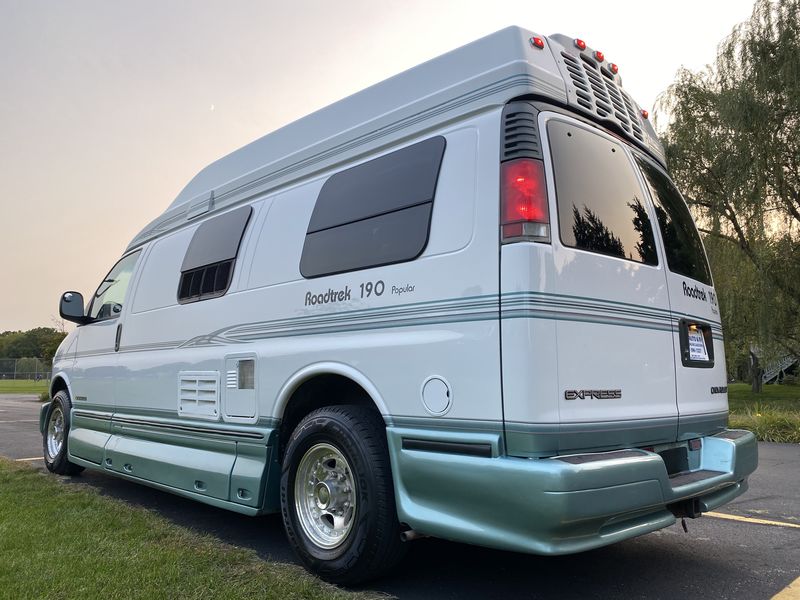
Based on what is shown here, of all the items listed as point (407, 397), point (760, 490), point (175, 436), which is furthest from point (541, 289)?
point (760, 490)

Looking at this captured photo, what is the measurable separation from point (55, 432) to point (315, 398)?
474 centimetres

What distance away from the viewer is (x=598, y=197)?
3533mm

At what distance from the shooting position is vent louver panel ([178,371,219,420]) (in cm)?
476

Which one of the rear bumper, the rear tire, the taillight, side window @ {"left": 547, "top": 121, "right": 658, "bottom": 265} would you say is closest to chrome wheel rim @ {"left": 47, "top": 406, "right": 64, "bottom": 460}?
the rear tire

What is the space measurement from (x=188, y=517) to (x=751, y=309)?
14354 mm

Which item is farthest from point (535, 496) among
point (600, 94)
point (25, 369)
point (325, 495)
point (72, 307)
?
point (25, 369)

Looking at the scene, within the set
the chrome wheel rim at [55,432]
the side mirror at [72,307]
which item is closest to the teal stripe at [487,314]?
the side mirror at [72,307]

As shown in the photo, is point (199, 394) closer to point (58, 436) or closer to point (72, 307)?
point (72, 307)

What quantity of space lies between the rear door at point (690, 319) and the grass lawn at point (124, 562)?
2.12 metres

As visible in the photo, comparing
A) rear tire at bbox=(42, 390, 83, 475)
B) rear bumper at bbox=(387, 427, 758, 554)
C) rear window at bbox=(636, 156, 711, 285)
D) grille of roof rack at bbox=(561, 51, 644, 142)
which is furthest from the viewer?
rear tire at bbox=(42, 390, 83, 475)

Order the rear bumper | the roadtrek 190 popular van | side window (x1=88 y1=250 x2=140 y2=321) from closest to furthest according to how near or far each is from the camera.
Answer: the rear bumper
the roadtrek 190 popular van
side window (x1=88 y1=250 x2=140 y2=321)

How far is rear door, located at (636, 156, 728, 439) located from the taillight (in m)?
1.12

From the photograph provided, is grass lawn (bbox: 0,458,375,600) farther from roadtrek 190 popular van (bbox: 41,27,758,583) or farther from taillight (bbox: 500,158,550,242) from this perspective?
taillight (bbox: 500,158,550,242)

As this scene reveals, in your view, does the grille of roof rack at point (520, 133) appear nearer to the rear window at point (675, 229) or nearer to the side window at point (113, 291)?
the rear window at point (675, 229)
